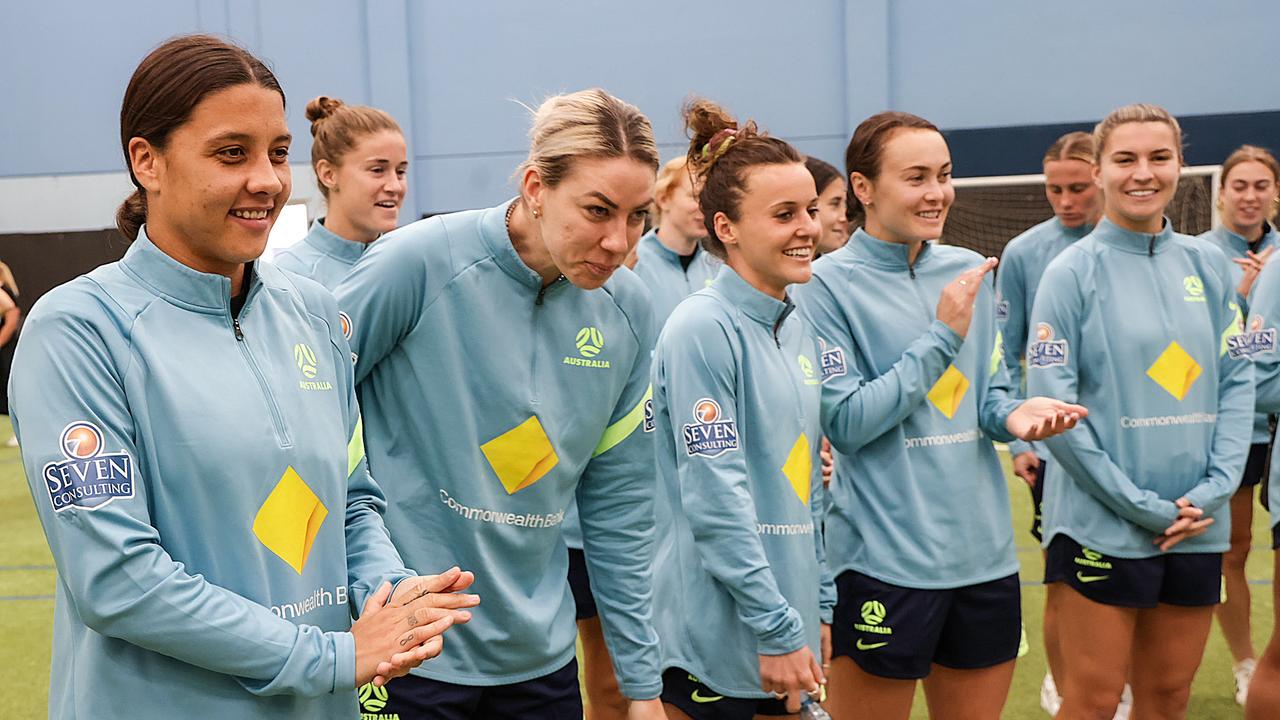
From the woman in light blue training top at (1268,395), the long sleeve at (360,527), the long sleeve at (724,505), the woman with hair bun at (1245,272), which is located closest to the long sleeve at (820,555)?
the long sleeve at (724,505)

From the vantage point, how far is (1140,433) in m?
3.31

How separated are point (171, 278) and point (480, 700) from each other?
105cm

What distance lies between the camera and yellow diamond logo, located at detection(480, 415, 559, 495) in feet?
7.42

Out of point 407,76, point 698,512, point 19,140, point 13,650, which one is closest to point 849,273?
point 698,512

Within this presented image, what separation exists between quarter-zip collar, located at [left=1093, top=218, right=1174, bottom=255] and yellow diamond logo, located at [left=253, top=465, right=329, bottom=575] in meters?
2.51

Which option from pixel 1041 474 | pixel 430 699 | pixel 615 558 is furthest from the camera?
pixel 1041 474

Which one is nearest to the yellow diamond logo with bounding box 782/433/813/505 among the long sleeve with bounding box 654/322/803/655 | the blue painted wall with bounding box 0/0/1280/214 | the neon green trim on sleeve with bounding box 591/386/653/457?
the long sleeve with bounding box 654/322/803/655

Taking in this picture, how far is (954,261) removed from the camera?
315 cm

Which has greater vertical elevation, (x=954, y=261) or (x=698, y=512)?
(x=954, y=261)

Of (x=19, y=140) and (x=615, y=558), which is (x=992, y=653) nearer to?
(x=615, y=558)

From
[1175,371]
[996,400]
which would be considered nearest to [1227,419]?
[1175,371]

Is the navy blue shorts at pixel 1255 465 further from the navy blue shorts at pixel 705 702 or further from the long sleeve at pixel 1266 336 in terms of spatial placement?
the navy blue shorts at pixel 705 702

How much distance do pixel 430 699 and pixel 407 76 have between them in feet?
34.5

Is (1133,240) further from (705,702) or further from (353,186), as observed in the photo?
(353,186)
